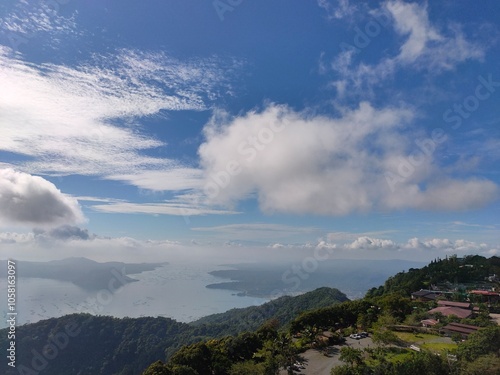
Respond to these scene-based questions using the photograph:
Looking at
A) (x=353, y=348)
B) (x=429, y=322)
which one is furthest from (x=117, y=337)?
(x=429, y=322)

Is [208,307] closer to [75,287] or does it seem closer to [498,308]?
[75,287]

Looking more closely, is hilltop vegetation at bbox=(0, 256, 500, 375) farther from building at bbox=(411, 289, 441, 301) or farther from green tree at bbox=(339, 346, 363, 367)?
building at bbox=(411, 289, 441, 301)

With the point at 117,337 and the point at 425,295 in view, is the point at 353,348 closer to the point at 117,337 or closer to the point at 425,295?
the point at 425,295

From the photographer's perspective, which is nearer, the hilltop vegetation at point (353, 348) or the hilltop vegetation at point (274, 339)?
the hilltop vegetation at point (353, 348)

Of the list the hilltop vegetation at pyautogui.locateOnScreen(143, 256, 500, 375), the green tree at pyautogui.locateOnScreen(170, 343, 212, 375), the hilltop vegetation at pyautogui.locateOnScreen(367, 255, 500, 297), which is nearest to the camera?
the hilltop vegetation at pyautogui.locateOnScreen(143, 256, 500, 375)

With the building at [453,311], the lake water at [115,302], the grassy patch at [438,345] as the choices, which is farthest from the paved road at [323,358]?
the lake water at [115,302]

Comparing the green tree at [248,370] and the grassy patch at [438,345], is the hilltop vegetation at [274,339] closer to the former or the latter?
the green tree at [248,370]

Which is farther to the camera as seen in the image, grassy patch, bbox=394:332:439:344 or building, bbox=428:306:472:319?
building, bbox=428:306:472:319

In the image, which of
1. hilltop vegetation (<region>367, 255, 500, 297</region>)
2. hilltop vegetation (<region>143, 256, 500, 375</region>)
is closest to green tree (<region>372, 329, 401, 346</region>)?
hilltop vegetation (<region>143, 256, 500, 375</region>)

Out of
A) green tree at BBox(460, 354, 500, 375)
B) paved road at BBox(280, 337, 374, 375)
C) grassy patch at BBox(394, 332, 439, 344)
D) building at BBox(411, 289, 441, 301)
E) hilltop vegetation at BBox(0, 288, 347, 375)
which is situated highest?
green tree at BBox(460, 354, 500, 375)

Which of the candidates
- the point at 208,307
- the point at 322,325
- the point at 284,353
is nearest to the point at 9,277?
the point at 284,353
